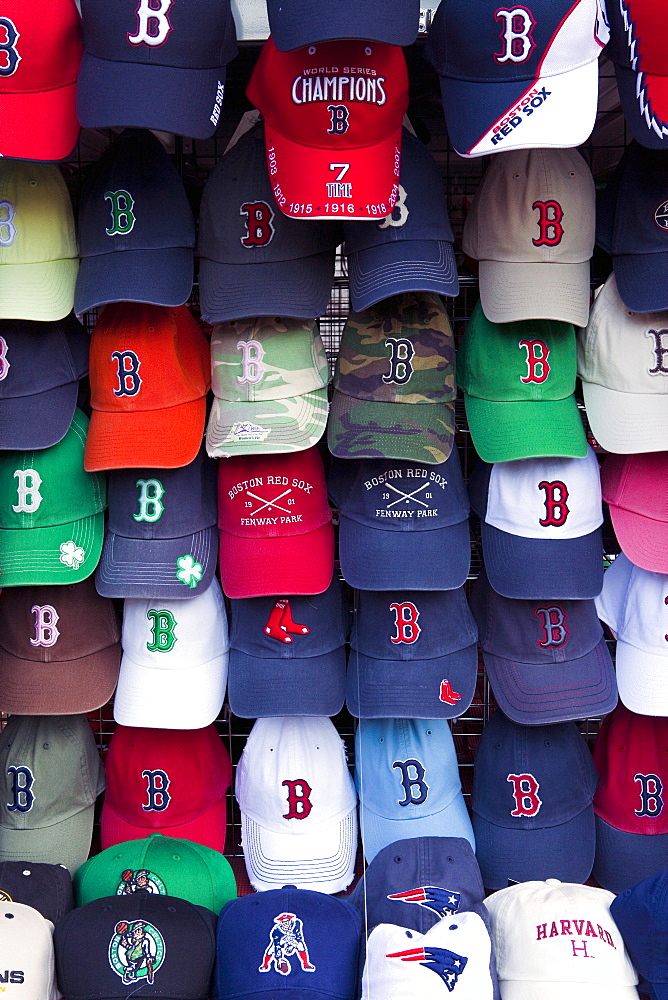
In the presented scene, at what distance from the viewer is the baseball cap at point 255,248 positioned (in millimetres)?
2229

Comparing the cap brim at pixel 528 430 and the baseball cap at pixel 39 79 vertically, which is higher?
the baseball cap at pixel 39 79

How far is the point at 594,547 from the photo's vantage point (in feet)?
7.78

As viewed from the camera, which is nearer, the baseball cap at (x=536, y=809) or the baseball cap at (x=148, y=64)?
the baseball cap at (x=148, y=64)

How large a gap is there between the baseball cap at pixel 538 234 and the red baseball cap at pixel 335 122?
1.07 feet

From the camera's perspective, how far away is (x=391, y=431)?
2.28 meters

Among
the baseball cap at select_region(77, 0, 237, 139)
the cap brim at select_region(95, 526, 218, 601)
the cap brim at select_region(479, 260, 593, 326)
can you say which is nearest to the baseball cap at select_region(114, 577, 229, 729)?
the cap brim at select_region(95, 526, 218, 601)

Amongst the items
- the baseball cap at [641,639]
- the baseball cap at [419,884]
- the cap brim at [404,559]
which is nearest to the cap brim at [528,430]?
the cap brim at [404,559]

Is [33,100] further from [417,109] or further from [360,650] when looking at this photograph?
[360,650]

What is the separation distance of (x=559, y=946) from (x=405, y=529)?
36.5 inches

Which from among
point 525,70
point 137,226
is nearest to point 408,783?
point 137,226

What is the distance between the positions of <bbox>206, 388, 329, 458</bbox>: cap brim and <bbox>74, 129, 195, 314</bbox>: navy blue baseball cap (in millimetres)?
280

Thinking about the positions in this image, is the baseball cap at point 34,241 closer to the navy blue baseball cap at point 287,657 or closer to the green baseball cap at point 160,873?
the navy blue baseball cap at point 287,657

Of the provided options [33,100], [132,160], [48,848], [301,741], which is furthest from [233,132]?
[48,848]

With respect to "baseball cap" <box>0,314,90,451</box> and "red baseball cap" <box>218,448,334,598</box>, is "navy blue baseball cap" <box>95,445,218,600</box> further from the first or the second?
"baseball cap" <box>0,314,90,451</box>
